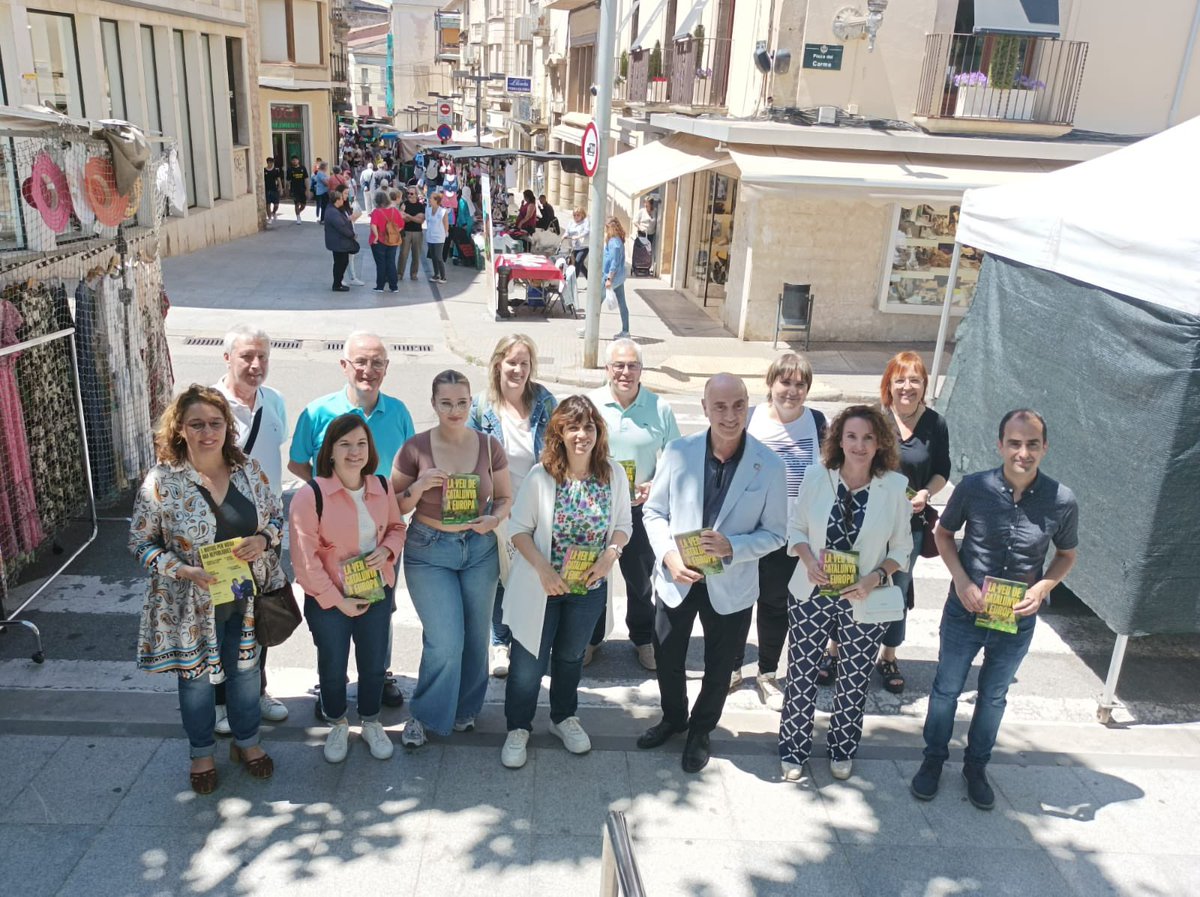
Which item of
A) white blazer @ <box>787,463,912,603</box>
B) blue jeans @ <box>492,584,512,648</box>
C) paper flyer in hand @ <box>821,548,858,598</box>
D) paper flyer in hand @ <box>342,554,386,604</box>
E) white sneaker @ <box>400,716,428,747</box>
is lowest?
white sneaker @ <box>400,716,428,747</box>

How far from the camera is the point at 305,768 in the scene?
15.1 ft

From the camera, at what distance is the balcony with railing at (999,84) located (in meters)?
13.1

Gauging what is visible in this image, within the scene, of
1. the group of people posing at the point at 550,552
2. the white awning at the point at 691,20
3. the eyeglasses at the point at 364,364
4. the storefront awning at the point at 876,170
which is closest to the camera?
the group of people posing at the point at 550,552

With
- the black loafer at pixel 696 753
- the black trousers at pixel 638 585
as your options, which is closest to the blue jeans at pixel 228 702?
the black trousers at pixel 638 585

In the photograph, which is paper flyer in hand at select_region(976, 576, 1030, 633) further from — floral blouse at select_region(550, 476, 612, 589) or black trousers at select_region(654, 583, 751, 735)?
floral blouse at select_region(550, 476, 612, 589)

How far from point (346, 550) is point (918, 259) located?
12.2 metres

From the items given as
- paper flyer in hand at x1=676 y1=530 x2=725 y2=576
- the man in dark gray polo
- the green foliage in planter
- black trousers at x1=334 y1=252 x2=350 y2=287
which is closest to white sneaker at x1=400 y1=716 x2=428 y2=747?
paper flyer in hand at x1=676 y1=530 x2=725 y2=576

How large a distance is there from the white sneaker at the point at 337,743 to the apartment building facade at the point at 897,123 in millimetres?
9304

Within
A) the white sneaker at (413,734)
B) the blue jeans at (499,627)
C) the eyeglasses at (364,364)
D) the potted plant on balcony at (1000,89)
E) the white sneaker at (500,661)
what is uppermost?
the potted plant on balcony at (1000,89)

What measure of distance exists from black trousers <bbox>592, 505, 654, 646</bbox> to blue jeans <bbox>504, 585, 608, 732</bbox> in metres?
0.56

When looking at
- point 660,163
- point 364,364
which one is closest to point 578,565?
point 364,364

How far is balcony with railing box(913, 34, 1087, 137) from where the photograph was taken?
13070 millimetres

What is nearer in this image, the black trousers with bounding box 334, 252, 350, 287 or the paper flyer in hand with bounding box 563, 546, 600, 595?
the paper flyer in hand with bounding box 563, 546, 600, 595

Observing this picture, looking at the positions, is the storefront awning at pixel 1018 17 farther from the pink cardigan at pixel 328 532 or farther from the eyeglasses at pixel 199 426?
the eyeglasses at pixel 199 426
